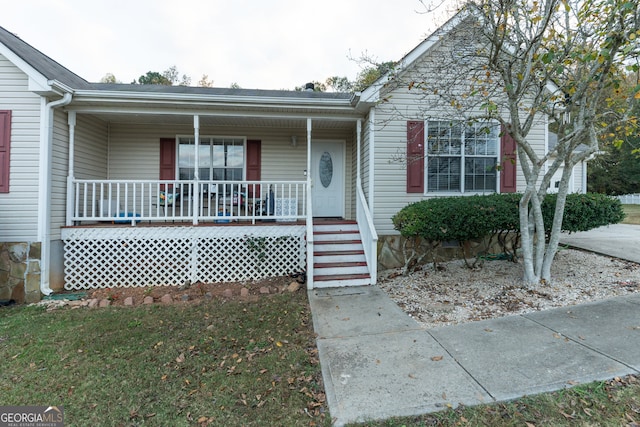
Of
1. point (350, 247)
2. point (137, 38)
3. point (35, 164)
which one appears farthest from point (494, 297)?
point (137, 38)

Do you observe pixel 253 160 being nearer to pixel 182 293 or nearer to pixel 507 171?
pixel 182 293

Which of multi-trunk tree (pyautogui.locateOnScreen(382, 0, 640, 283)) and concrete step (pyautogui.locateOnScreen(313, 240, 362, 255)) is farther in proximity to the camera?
concrete step (pyautogui.locateOnScreen(313, 240, 362, 255))

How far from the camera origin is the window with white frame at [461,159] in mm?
6629

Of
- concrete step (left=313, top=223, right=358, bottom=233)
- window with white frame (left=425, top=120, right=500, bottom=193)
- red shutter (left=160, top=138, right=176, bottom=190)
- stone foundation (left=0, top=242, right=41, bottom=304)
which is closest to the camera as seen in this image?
stone foundation (left=0, top=242, right=41, bottom=304)

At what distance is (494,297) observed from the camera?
457 cm

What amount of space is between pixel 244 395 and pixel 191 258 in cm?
400

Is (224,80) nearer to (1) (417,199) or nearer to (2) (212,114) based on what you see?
(2) (212,114)

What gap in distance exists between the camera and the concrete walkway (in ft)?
7.93

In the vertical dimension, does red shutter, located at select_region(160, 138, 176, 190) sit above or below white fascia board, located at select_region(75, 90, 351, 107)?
below

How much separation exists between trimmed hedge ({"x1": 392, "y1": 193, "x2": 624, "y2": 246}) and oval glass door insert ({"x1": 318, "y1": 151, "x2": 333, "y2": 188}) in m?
2.79

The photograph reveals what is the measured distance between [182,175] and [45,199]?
284 cm

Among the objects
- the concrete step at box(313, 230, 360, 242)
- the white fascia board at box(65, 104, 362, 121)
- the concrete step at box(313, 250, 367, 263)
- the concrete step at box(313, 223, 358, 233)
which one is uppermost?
the white fascia board at box(65, 104, 362, 121)

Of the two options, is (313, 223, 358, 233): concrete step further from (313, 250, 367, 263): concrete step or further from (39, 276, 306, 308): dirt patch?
(39, 276, 306, 308): dirt patch

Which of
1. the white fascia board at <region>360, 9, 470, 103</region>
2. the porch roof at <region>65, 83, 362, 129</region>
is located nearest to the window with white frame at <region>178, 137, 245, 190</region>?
the porch roof at <region>65, 83, 362, 129</region>
